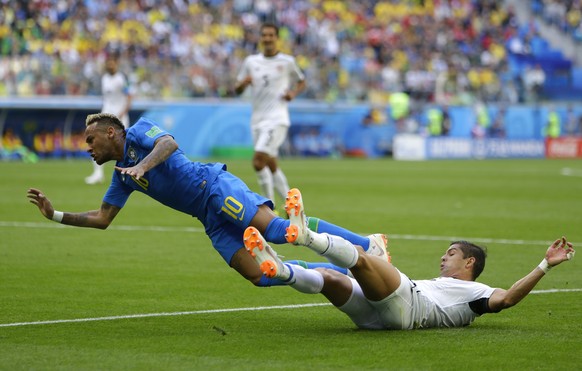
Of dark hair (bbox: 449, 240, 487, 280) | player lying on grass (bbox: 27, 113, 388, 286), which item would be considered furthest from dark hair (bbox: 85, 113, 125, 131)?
dark hair (bbox: 449, 240, 487, 280)

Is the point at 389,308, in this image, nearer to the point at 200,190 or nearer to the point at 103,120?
the point at 200,190

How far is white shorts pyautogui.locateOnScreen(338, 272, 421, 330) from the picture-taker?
23.7 feet

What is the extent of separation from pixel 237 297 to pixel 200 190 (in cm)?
177

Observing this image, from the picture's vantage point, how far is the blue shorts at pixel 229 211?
7.59 m

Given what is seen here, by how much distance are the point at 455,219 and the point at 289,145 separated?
23.8 metres

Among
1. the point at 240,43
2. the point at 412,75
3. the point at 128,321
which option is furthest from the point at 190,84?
the point at 128,321

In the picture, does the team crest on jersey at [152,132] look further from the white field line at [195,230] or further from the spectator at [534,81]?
the spectator at [534,81]

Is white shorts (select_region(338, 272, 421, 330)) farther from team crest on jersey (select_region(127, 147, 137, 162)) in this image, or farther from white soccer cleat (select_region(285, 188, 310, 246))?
team crest on jersey (select_region(127, 147, 137, 162))

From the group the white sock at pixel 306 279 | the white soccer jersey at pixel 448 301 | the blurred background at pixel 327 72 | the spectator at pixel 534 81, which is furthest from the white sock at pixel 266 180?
the spectator at pixel 534 81

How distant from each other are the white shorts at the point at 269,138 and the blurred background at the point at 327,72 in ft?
59.5

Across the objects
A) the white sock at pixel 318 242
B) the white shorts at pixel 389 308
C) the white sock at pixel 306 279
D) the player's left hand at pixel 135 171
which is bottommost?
the white shorts at pixel 389 308

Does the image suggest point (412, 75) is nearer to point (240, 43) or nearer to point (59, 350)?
point (240, 43)

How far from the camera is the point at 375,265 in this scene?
705 cm

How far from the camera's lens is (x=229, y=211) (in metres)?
7.59
